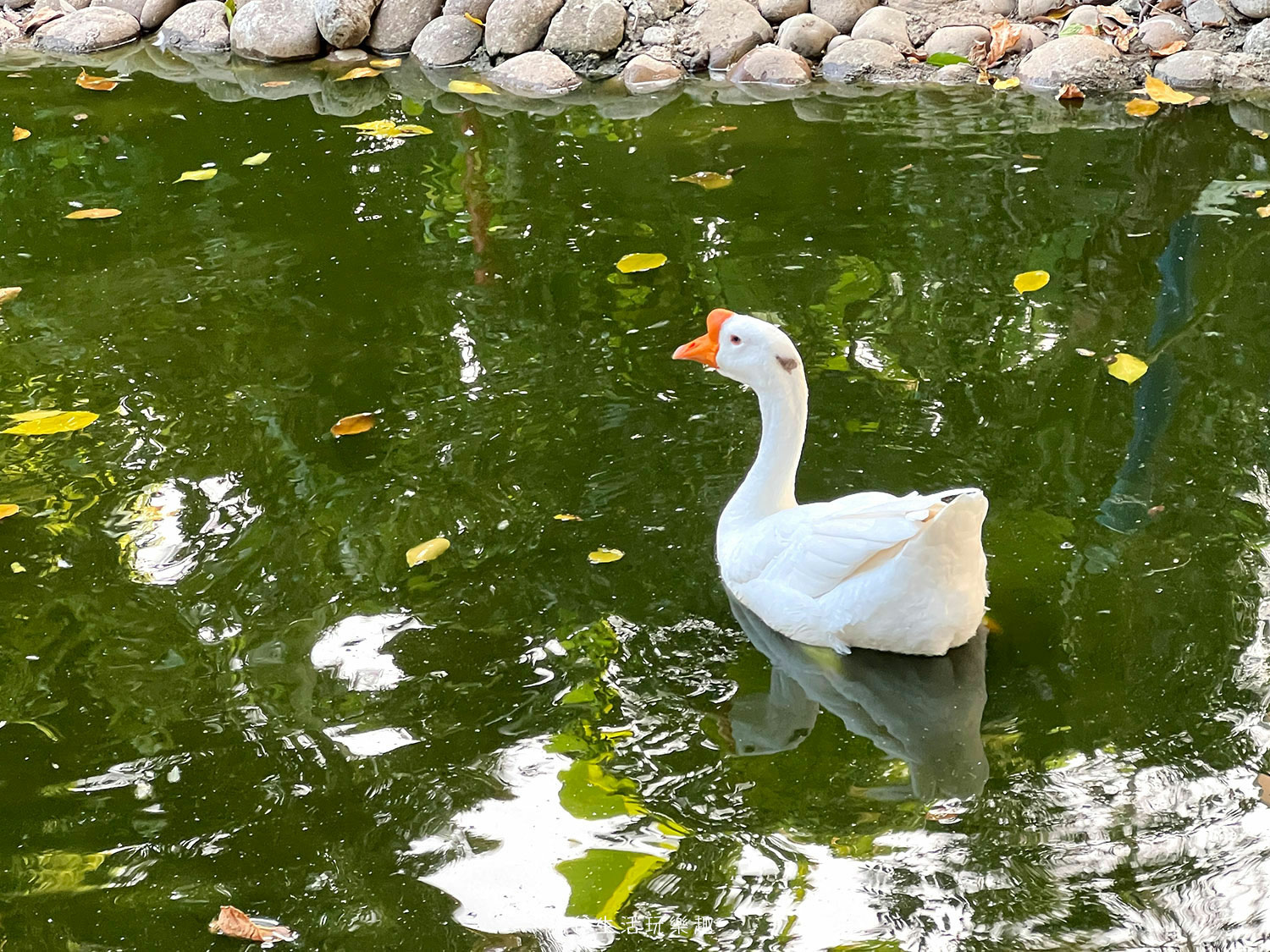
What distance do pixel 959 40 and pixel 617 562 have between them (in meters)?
5.26

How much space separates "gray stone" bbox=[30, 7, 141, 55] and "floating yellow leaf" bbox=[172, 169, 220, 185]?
322 cm

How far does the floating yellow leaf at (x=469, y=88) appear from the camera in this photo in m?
8.01

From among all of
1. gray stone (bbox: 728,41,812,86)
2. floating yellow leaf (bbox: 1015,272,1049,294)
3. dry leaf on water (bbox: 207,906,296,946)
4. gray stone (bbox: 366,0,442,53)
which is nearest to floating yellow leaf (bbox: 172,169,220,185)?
gray stone (bbox: 366,0,442,53)

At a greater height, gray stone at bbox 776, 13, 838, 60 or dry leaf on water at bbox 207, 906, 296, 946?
gray stone at bbox 776, 13, 838, 60

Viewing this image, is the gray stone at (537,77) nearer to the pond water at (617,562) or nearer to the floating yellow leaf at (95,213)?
the pond water at (617,562)

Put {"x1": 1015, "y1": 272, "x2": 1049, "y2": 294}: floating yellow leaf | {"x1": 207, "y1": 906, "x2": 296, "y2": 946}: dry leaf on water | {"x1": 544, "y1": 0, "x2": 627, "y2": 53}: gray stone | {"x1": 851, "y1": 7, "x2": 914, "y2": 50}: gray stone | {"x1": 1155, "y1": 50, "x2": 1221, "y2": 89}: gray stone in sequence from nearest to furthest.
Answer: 1. {"x1": 207, "y1": 906, "x2": 296, "y2": 946}: dry leaf on water
2. {"x1": 1015, "y1": 272, "x2": 1049, "y2": 294}: floating yellow leaf
3. {"x1": 1155, "y1": 50, "x2": 1221, "y2": 89}: gray stone
4. {"x1": 851, "y1": 7, "x2": 914, "y2": 50}: gray stone
5. {"x1": 544, "y1": 0, "x2": 627, "y2": 53}: gray stone

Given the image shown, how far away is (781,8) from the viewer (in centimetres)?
813

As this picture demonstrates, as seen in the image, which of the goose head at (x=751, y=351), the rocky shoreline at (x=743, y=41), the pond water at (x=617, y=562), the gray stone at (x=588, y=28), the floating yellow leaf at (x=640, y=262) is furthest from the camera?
the gray stone at (x=588, y=28)

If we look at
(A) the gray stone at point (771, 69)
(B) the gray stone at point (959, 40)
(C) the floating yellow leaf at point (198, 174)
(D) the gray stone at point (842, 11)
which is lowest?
(C) the floating yellow leaf at point (198, 174)

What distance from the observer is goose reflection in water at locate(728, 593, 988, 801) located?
3031 mm

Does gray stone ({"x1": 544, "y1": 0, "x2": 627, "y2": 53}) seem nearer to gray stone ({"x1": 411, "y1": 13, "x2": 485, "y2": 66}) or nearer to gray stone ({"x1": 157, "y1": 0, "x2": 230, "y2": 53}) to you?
gray stone ({"x1": 411, "y1": 13, "x2": 485, "y2": 66})

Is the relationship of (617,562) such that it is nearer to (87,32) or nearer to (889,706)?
(889,706)

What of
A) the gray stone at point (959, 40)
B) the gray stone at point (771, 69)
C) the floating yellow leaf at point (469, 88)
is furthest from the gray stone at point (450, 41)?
the gray stone at point (959, 40)

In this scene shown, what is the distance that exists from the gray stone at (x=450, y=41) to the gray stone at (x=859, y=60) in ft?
7.75
